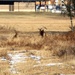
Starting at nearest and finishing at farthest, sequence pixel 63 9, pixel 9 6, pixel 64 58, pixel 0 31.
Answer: pixel 64 58, pixel 63 9, pixel 0 31, pixel 9 6

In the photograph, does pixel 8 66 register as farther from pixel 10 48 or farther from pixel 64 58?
pixel 10 48

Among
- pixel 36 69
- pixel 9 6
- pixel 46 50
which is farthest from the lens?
pixel 9 6

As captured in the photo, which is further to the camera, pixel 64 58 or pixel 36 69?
pixel 64 58

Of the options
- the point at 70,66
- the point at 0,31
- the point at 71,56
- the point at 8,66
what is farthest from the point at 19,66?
the point at 0,31

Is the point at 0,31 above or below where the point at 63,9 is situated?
below

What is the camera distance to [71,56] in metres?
13.5

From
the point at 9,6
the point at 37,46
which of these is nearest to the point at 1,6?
the point at 9,6

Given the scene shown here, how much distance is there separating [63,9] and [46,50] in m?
10.7

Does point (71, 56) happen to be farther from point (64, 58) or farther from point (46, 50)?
point (46, 50)

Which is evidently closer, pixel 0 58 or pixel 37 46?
pixel 0 58

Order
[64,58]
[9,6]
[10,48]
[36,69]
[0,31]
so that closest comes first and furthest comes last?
A: 1. [36,69]
2. [64,58]
3. [10,48]
4. [0,31]
5. [9,6]

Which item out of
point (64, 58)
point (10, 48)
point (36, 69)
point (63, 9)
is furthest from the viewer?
point (63, 9)

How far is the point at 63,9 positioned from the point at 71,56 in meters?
13.1

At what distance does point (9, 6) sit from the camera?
82.2m
